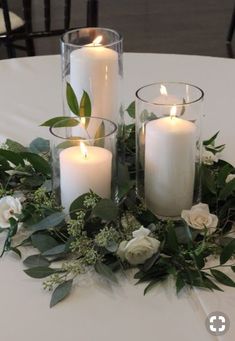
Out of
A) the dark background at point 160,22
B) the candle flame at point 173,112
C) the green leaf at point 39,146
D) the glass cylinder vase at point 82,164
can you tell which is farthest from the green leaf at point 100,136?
the dark background at point 160,22

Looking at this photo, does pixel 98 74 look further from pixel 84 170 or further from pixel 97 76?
pixel 84 170

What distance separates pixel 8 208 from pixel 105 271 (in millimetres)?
189

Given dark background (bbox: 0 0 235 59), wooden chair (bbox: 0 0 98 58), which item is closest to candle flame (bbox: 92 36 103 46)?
wooden chair (bbox: 0 0 98 58)

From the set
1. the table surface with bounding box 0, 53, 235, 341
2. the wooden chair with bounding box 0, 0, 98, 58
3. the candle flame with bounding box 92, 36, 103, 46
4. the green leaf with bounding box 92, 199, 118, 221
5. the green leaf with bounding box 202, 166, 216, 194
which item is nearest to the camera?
the table surface with bounding box 0, 53, 235, 341

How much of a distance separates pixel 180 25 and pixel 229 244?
3.45 metres

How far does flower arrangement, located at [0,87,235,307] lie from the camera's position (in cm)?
80

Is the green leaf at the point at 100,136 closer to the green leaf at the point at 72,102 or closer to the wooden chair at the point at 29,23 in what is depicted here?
the green leaf at the point at 72,102

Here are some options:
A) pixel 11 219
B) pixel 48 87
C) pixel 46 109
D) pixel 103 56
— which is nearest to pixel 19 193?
pixel 11 219

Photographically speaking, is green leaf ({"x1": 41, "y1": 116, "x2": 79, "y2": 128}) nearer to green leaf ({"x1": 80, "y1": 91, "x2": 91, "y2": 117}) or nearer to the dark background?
green leaf ({"x1": 80, "y1": 91, "x2": 91, "y2": 117})

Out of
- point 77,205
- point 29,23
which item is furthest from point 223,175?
point 29,23

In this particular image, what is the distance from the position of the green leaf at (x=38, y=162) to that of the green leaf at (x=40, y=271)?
21cm

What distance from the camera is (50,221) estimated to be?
0.85 metres

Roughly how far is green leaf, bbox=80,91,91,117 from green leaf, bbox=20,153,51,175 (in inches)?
4.0

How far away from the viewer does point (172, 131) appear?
0.88 meters
